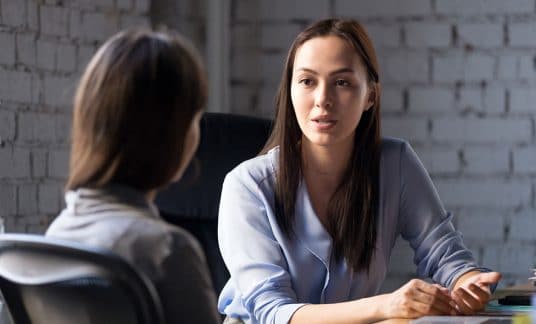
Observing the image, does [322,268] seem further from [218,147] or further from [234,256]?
[218,147]

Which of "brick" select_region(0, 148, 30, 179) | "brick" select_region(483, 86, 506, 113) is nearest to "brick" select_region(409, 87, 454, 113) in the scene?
"brick" select_region(483, 86, 506, 113)

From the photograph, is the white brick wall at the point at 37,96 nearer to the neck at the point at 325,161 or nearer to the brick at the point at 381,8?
the neck at the point at 325,161

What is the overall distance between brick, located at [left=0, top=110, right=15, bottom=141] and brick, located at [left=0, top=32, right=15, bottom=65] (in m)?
0.13

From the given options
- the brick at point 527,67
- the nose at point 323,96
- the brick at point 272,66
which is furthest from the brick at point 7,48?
the brick at point 527,67

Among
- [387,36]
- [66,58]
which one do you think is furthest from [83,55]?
[387,36]

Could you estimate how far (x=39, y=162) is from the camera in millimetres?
2656

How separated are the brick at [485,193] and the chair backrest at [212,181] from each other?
1111mm

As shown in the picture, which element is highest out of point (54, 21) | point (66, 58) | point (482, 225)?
point (54, 21)

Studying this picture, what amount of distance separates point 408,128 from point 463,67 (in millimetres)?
267

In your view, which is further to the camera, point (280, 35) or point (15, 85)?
point (280, 35)

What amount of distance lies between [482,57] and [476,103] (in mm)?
151

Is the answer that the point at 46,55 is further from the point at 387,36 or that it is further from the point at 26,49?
the point at 387,36

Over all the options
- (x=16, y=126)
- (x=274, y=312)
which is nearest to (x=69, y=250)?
(x=274, y=312)

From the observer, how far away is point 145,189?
1.09 m
